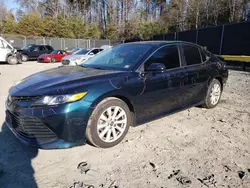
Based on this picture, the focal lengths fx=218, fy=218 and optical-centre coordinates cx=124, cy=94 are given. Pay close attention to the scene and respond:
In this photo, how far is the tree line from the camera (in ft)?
95.3

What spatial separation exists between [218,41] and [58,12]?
129 feet

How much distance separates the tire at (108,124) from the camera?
2.93m

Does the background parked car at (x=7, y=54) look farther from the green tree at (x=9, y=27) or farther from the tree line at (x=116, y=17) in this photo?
the green tree at (x=9, y=27)

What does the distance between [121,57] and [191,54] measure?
1.51m

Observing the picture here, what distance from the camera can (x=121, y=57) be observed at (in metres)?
3.83

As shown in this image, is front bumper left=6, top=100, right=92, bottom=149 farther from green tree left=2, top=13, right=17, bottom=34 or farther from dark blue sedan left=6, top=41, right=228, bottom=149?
green tree left=2, top=13, right=17, bottom=34

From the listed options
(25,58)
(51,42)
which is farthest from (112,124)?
(51,42)

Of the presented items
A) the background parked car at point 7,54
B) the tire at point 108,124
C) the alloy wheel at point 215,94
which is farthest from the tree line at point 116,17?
the tire at point 108,124

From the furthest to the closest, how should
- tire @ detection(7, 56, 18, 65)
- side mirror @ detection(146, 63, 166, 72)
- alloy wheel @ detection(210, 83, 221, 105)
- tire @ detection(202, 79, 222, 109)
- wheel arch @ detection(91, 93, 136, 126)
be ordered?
tire @ detection(7, 56, 18, 65) → alloy wheel @ detection(210, 83, 221, 105) → tire @ detection(202, 79, 222, 109) → side mirror @ detection(146, 63, 166, 72) → wheel arch @ detection(91, 93, 136, 126)

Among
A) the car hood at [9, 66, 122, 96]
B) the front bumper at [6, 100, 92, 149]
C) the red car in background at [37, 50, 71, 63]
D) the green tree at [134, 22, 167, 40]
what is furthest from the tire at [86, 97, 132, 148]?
the green tree at [134, 22, 167, 40]

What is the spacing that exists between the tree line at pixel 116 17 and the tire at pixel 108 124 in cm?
2820

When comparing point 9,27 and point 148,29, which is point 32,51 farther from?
point 148,29

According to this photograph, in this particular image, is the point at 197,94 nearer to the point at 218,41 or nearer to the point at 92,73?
the point at 92,73

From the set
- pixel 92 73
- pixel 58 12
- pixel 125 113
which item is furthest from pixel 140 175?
pixel 58 12
